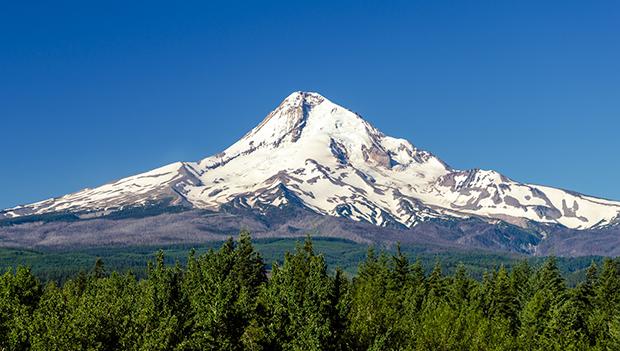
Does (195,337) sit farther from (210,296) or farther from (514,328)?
(514,328)

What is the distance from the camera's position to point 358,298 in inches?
4085

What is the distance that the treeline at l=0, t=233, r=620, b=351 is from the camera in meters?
54.2

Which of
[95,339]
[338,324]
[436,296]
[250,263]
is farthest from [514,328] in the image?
[95,339]

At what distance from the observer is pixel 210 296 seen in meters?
63.8

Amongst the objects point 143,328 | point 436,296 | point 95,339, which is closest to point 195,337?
point 143,328

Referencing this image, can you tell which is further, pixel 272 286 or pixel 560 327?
pixel 560 327

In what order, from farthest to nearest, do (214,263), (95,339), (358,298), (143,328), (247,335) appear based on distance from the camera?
(358,298) < (214,263) < (247,335) < (143,328) < (95,339)

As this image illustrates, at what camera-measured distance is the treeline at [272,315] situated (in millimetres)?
54219

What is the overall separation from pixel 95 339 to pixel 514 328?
69.3m

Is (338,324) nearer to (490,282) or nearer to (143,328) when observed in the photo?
(143,328)

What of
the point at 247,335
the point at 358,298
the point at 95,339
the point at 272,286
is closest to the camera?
the point at 95,339

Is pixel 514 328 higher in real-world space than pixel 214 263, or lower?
lower

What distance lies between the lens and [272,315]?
6550 centimetres

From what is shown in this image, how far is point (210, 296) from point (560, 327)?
4094cm
